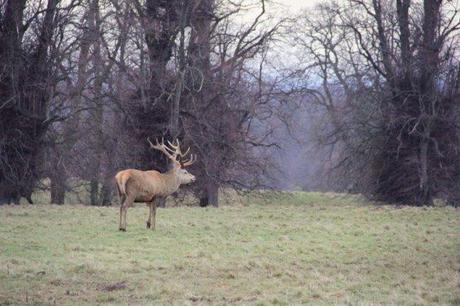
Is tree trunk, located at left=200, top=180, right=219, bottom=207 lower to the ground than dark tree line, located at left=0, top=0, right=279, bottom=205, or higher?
lower

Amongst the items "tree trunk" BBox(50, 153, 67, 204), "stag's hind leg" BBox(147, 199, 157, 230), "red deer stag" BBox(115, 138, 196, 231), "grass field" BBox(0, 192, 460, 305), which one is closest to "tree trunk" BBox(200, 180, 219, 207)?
"tree trunk" BBox(50, 153, 67, 204)

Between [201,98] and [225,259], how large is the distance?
16.6 metres

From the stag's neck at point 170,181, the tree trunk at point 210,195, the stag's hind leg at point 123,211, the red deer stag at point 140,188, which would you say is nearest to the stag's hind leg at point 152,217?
the red deer stag at point 140,188

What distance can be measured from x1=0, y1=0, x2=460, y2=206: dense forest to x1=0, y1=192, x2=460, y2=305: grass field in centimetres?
648

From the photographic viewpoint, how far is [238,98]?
3077 cm

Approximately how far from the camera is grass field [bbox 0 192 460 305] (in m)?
11.0

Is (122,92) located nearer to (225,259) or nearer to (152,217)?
(152,217)

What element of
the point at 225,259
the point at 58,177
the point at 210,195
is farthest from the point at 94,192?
the point at 225,259

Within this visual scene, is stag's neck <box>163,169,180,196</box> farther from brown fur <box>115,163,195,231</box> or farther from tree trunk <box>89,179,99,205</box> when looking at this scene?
tree trunk <box>89,179,99,205</box>

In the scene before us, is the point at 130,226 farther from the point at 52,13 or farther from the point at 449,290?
the point at 52,13

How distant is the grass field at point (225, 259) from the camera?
36.2 ft

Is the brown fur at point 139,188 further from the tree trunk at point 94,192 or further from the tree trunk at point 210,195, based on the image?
the tree trunk at point 94,192

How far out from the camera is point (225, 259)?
1391 centimetres

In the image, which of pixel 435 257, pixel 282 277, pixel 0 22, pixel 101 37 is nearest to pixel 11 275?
pixel 282 277
